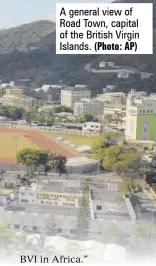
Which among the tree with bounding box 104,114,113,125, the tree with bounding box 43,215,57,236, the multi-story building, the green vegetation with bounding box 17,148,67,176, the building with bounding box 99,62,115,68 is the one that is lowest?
the tree with bounding box 43,215,57,236

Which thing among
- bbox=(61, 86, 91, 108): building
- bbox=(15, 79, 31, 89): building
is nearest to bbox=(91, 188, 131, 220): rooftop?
bbox=(61, 86, 91, 108): building

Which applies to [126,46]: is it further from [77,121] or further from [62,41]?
[77,121]

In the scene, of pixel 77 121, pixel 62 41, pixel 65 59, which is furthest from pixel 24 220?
pixel 65 59

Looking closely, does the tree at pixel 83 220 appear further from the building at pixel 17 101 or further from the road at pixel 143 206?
the building at pixel 17 101

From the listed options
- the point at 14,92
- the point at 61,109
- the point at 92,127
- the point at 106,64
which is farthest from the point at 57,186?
the point at 106,64

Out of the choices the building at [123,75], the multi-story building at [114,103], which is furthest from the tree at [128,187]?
the building at [123,75]

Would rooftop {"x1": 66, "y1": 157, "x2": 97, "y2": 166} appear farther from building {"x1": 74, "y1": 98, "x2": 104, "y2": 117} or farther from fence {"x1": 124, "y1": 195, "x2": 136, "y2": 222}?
building {"x1": 74, "y1": 98, "x2": 104, "y2": 117}
